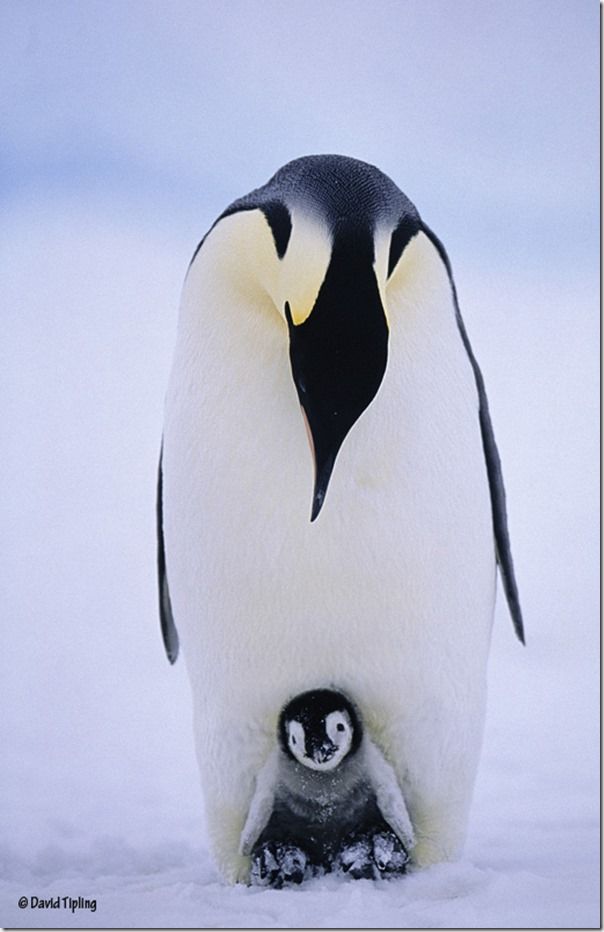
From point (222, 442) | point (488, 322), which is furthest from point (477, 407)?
point (222, 442)

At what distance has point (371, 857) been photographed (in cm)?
169

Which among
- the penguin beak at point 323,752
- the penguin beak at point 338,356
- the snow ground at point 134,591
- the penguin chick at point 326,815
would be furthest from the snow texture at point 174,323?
the penguin beak at point 338,356

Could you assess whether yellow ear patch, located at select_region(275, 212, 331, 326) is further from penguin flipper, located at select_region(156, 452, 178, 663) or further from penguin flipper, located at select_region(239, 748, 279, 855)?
penguin flipper, located at select_region(239, 748, 279, 855)

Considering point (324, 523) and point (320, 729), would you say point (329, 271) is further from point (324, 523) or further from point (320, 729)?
point (320, 729)

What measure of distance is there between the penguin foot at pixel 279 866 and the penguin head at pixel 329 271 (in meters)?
0.51

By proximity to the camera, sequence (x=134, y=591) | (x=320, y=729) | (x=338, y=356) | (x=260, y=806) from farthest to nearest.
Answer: (x=134, y=591) < (x=260, y=806) < (x=320, y=729) < (x=338, y=356)

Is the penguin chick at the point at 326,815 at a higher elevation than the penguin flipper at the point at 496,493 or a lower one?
lower

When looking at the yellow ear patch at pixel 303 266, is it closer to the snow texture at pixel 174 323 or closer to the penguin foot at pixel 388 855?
the snow texture at pixel 174 323

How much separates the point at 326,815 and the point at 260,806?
92 mm

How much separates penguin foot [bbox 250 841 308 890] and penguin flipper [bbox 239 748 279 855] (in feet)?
0.10

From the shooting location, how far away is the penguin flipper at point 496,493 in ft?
5.87

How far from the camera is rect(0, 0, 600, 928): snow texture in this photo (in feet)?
5.82
